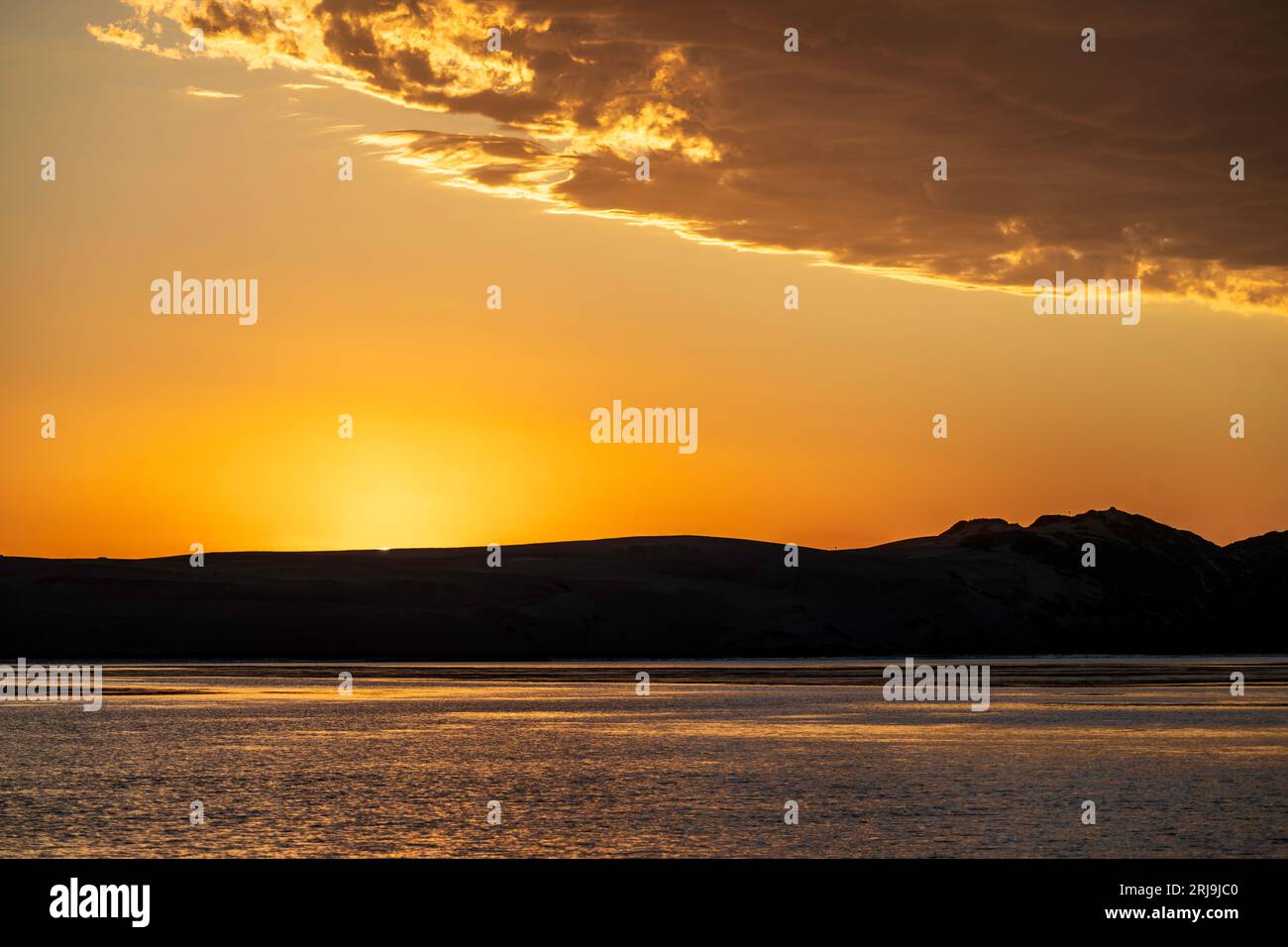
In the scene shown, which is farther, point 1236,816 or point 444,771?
point 444,771

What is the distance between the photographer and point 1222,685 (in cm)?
11688

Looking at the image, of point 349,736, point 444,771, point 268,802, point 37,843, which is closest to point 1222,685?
point 349,736

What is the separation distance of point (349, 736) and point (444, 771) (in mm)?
16056

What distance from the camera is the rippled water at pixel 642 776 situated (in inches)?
1448

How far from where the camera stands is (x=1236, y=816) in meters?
40.8

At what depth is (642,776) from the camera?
50.7 m

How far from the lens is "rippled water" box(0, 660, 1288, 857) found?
121ft
